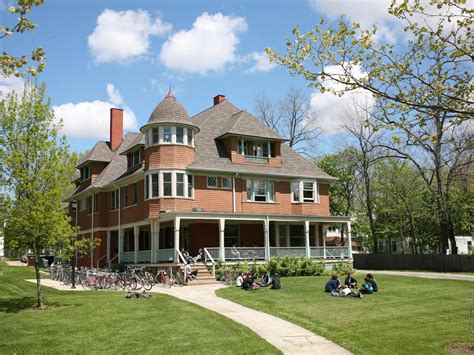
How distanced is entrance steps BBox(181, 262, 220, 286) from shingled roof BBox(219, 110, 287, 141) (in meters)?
9.30

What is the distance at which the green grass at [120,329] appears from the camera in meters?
11.5

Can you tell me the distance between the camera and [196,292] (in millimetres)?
22359

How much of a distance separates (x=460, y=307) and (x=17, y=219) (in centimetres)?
1575

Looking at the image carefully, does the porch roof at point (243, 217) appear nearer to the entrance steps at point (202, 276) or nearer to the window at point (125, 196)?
the entrance steps at point (202, 276)

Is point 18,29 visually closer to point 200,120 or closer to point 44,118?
point 44,118

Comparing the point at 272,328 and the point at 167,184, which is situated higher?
the point at 167,184

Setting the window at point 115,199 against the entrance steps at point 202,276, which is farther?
the window at point 115,199

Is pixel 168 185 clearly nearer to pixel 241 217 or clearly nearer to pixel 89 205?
pixel 241 217

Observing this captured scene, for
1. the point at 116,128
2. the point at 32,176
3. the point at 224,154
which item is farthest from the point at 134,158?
the point at 32,176

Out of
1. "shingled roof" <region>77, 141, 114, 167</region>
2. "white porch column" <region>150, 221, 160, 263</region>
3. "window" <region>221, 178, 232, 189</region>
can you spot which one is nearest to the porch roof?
"white porch column" <region>150, 221, 160, 263</region>

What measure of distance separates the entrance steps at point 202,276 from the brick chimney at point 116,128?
17.8m

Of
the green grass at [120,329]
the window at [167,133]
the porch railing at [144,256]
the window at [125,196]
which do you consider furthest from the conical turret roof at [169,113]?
the green grass at [120,329]

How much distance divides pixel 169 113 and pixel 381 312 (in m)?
18.1

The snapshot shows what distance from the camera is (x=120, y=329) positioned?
44.0 feet
